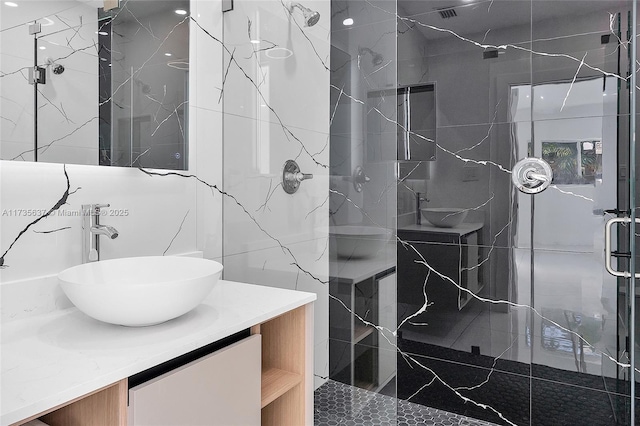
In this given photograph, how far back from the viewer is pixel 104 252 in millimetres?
1537

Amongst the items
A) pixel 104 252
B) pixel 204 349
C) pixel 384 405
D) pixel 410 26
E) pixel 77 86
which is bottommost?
pixel 384 405

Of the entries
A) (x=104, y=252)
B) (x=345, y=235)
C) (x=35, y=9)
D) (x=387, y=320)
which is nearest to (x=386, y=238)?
(x=345, y=235)

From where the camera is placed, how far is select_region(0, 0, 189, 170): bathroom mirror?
1.29 metres

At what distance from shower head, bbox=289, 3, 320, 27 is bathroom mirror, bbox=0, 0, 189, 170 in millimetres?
474

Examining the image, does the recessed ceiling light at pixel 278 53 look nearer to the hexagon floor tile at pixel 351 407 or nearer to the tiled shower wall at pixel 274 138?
the tiled shower wall at pixel 274 138

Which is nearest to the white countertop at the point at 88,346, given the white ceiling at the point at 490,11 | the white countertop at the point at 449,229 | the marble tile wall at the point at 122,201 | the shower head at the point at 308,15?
the marble tile wall at the point at 122,201

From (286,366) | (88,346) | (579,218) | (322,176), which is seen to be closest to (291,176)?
(322,176)

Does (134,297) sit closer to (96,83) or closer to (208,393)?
(208,393)

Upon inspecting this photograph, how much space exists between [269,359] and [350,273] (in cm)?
66

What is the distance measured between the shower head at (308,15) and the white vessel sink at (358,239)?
3.05 feet

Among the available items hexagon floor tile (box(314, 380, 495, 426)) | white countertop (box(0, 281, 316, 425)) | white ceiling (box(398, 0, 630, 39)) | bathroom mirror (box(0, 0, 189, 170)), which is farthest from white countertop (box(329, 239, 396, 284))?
white ceiling (box(398, 0, 630, 39))

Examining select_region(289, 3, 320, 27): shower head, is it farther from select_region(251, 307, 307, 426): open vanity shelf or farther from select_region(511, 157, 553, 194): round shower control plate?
select_region(251, 307, 307, 426): open vanity shelf

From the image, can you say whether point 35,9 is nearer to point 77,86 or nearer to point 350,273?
point 77,86

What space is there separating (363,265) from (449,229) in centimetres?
57
